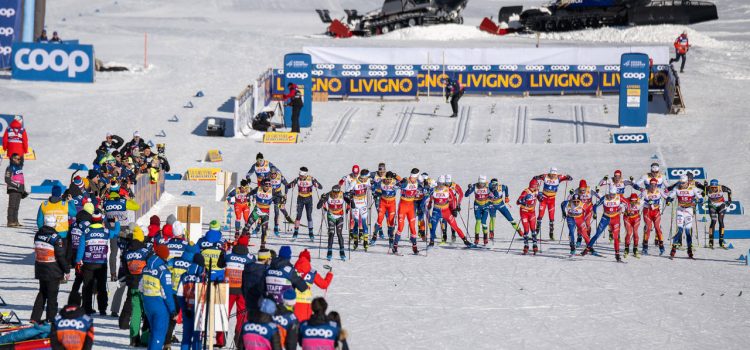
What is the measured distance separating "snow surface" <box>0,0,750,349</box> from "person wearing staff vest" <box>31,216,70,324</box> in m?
0.88

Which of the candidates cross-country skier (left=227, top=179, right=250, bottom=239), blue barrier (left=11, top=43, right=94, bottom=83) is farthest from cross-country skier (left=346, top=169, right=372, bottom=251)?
blue barrier (left=11, top=43, right=94, bottom=83)

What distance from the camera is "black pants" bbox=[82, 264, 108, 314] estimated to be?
18.0 metres

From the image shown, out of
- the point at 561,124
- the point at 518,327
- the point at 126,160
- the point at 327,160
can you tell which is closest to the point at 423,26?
the point at 561,124

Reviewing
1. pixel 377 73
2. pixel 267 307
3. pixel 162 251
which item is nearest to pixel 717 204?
pixel 162 251

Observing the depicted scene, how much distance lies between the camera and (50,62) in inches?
1634

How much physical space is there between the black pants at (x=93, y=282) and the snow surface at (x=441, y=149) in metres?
0.44

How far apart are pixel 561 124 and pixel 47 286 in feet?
74.4

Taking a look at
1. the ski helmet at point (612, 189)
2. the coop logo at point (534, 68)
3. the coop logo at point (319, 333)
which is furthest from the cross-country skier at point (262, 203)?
the coop logo at point (534, 68)

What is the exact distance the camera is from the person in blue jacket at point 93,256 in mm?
17906

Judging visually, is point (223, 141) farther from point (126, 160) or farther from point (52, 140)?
point (126, 160)

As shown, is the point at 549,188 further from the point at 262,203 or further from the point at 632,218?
the point at 262,203

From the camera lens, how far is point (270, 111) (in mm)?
38062

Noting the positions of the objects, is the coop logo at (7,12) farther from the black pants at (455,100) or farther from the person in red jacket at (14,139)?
the black pants at (455,100)

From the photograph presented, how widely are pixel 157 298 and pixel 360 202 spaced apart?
823 centimetres
